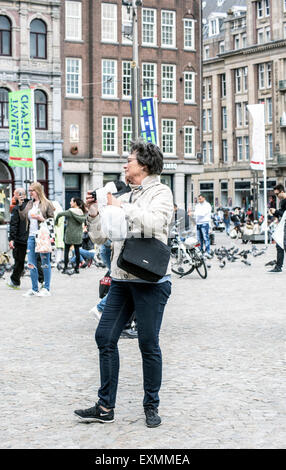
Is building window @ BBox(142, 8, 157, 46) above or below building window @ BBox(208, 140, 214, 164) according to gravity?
above

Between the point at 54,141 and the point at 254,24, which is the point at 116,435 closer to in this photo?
the point at 54,141

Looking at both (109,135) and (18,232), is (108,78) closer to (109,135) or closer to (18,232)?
(109,135)

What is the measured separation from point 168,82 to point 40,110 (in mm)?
10011

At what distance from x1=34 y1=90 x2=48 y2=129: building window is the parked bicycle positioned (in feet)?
90.0

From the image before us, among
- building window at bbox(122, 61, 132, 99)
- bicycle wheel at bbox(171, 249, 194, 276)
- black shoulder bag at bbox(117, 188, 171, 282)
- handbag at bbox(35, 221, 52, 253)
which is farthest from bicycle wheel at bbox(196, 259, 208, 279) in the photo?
building window at bbox(122, 61, 132, 99)

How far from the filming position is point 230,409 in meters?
6.31

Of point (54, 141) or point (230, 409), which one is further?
point (54, 141)

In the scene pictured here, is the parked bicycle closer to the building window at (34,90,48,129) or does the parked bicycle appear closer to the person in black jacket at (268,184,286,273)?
the person in black jacket at (268,184,286,273)

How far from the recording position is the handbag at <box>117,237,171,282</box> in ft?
18.5

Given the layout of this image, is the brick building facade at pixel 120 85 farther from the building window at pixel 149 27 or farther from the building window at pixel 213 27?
the building window at pixel 213 27

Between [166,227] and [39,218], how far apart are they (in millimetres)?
9213

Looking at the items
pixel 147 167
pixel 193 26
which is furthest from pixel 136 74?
pixel 193 26

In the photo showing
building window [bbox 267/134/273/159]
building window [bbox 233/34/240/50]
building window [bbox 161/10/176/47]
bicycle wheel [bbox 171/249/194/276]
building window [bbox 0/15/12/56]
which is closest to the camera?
bicycle wheel [bbox 171/249/194/276]

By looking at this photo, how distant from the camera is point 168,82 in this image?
175ft
